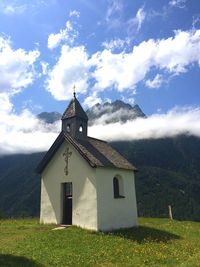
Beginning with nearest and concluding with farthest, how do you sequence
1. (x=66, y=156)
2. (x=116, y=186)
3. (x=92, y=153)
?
(x=92, y=153) < (x=66, y=156) < (x=116, y=186)

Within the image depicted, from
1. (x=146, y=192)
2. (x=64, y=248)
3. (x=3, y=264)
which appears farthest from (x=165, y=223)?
(x=146, y=192)

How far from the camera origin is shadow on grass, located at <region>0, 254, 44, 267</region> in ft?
51.6

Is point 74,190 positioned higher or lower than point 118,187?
lower

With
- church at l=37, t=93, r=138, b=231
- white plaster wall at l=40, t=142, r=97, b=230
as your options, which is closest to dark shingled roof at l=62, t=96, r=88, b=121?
church at l=37, t=93, r=138, b=231

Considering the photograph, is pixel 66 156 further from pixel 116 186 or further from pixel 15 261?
pixel 15 261

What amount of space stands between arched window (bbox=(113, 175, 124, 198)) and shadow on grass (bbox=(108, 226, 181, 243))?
10.4ft

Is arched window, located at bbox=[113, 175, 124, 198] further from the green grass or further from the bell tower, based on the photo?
the bell tower

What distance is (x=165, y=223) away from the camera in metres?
34.2

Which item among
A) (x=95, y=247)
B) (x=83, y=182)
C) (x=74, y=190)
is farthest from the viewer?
(x=74, y=190)

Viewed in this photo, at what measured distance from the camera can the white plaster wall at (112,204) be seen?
26656 mm

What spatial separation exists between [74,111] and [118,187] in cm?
811

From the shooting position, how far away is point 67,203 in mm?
29453

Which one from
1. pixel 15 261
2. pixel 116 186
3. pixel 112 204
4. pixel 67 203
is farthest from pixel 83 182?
pixel 15 261

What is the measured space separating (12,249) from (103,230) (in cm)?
879
